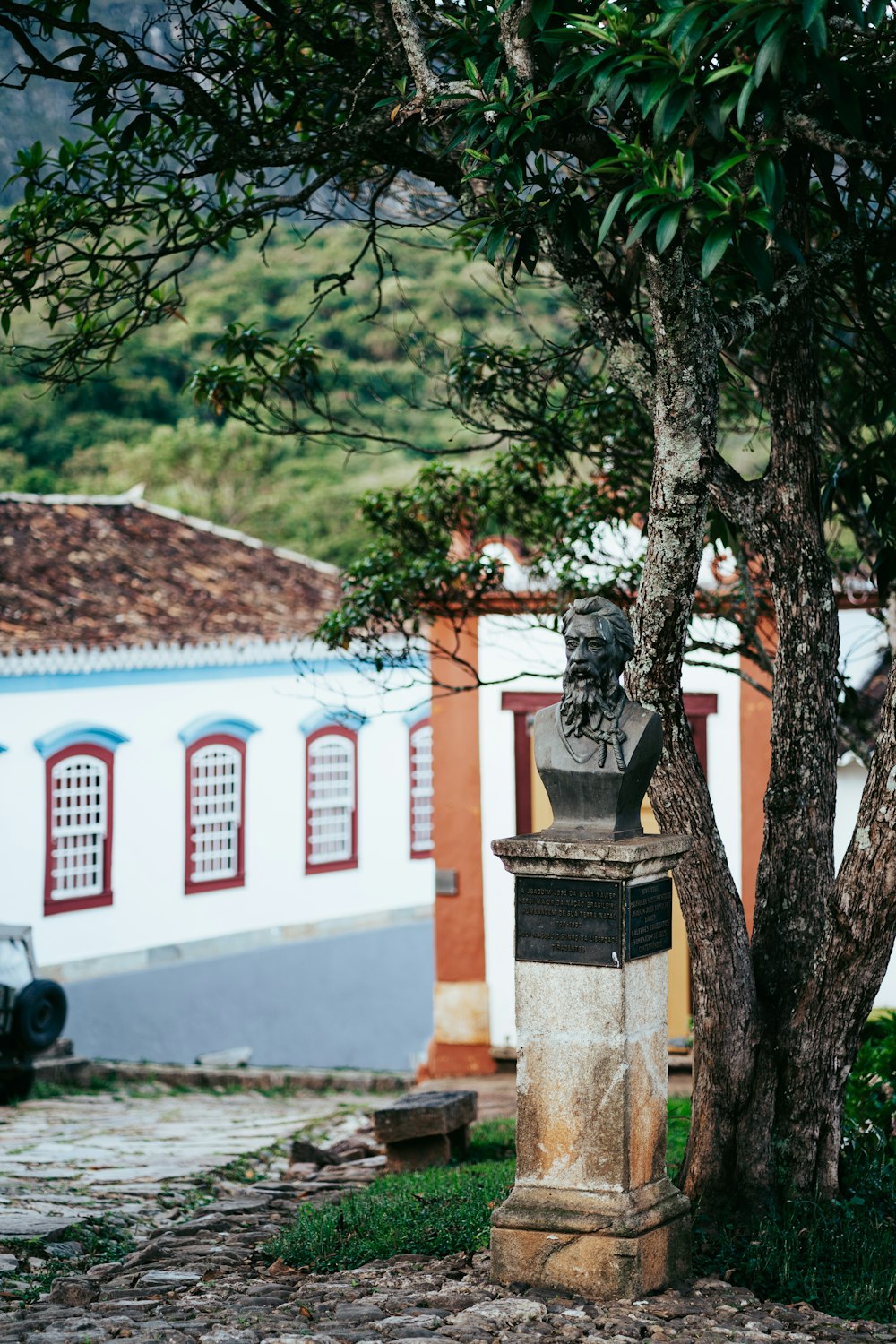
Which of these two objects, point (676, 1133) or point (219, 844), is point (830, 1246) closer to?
point (676, 1133)

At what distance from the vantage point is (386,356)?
3650 cm

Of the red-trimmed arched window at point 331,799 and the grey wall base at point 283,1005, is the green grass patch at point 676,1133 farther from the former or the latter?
the red-trimmed arched window at point 331,799

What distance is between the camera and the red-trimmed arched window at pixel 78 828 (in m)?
16.8

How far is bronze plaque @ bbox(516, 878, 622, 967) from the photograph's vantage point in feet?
17.8

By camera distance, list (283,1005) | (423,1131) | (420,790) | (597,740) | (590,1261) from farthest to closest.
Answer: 1. (420,790)
2. (283,1005)
3. (423,1131)
4. (597,740)
5. (590,1261)

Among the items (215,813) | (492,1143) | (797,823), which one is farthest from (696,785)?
(215,813)

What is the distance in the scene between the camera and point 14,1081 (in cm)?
1285

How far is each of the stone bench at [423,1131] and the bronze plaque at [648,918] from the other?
3.22 metres

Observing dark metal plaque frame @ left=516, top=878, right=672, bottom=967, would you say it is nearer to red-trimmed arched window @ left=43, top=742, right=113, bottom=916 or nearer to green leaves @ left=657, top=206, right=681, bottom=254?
green leaves @ left=657, top=206, right=681, bottom=254

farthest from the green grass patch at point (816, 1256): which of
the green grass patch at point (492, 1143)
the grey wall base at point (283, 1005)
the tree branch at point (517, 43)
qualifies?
the grey wall base at point (283, 1005)

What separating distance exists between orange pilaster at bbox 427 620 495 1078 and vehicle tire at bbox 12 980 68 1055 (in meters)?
3.21

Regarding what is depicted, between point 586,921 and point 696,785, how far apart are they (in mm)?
1050

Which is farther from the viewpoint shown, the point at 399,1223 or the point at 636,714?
the point at 399,1223

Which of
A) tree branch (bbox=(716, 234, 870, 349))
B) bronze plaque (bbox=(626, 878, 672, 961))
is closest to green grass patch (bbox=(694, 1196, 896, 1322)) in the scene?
bronze plaque (bbox=(626, 878, 672, 961))
